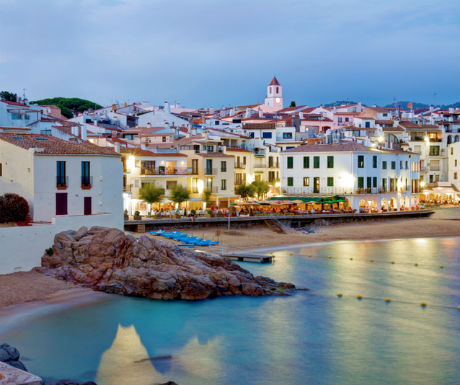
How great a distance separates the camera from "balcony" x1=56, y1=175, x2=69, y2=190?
115ft

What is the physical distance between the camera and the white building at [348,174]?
64500 millimetres

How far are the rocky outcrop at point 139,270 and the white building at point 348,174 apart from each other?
33510 millimetres

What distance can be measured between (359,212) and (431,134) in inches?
1262

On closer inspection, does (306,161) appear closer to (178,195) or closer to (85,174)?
(178,195)

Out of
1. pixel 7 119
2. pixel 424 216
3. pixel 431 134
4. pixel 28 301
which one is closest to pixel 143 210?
pixel 7 119

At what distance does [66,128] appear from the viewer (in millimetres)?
58906

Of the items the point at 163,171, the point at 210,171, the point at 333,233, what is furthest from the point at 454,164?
the point at 163,171

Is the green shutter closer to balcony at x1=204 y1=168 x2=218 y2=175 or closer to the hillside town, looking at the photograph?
the hillside town

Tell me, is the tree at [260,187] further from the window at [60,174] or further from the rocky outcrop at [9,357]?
the rocky outcrop at [9,357]

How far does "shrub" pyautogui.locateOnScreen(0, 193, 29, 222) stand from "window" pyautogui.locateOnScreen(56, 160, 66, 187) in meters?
2.20

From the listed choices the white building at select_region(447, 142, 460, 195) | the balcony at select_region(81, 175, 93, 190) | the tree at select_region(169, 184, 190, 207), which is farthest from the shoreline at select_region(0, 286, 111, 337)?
the white building at select_region(447, 142, 460, 195)

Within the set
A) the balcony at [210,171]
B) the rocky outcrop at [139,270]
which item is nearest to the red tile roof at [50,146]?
the rocky outcrop at [139,270]

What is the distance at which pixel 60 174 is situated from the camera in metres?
35.2

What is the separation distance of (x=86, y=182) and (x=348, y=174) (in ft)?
114
